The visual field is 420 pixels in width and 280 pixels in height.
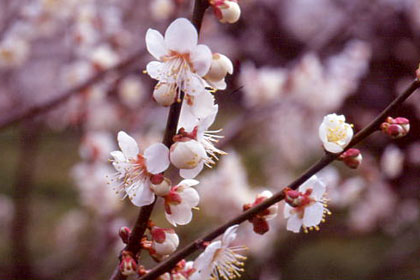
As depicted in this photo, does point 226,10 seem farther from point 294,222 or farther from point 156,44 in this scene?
point 294,222

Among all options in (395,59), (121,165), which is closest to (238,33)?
(395,59)

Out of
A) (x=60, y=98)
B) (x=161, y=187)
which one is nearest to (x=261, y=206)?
(x=161, y=187)

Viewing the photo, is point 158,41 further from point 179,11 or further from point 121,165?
point 179,11

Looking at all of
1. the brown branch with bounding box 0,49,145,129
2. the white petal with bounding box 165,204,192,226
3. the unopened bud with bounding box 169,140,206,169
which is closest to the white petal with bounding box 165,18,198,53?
the unopened bud with bounding box 169,140,206,169

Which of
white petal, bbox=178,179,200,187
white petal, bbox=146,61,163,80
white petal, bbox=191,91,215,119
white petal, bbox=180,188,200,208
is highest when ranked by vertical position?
white petal, bbox=146,61,163,80

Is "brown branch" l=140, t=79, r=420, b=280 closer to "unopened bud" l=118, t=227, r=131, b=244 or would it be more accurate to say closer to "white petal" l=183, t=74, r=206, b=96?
"unopened bud" l=118, t=227, r=131, b=244

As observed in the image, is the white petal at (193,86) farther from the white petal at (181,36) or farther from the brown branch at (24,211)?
the brown branch at (24,211)
